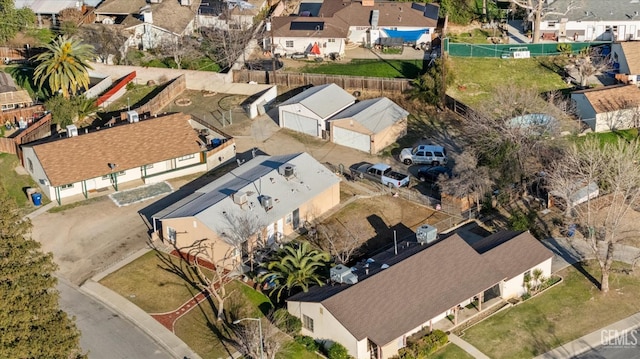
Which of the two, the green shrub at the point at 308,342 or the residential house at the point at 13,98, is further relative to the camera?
the residential house at the point at 13,98

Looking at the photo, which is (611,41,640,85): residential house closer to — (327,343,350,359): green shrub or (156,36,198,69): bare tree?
(156,36,198,69): bare tree

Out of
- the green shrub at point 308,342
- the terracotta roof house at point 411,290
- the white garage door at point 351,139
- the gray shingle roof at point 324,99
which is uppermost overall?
the gray shingle roof at point 324,99

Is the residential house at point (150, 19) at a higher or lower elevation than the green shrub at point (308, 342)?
higher

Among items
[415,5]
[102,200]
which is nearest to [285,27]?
[415,5]

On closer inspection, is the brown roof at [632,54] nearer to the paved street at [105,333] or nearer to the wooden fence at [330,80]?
the wooden fence at [330,80]

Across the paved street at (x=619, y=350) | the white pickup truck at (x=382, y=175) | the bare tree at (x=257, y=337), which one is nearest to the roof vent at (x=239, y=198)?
the bare tree at (x=257, y=337)

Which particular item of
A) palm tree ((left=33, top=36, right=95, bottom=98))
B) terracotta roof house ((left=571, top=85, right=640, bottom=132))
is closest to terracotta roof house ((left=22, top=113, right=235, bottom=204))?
palm tree ((left=33, top=36, right=95, bottom=98))

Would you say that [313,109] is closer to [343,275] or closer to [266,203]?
[266,203]

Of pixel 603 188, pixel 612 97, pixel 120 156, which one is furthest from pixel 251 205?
pixel 612 97
